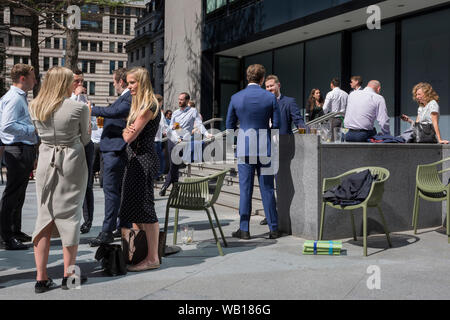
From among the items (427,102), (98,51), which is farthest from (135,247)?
(98,51)

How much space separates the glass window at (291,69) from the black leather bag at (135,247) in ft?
44.6

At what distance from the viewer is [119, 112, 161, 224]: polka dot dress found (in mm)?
5336

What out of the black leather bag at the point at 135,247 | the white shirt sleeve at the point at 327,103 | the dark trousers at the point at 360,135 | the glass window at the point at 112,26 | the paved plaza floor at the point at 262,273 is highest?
the glass window at the point at 112,26

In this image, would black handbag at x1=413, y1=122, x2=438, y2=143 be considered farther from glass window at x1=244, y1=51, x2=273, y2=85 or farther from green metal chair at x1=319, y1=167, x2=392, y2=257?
glass window at x1=244, y1=51, x2=273, y2=85

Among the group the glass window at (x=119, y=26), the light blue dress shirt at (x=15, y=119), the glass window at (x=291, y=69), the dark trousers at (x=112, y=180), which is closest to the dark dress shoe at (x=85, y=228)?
the dark trousers at (x=112, y=180)

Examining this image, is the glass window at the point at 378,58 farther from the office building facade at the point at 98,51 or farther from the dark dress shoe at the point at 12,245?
the office building facade at the point at 98,51

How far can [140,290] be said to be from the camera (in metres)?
4.59

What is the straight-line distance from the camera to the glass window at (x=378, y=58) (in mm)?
14461

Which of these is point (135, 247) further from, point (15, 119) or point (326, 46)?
point (326, 46)

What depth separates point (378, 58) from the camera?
15.0m

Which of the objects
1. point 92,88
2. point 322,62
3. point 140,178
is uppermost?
point 92,88

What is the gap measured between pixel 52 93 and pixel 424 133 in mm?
5845
